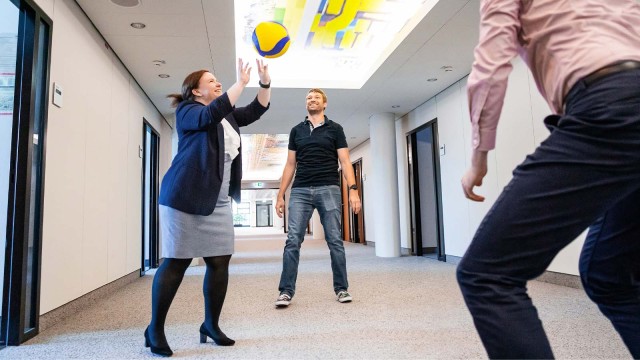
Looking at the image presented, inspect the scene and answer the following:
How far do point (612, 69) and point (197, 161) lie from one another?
1.52 metres

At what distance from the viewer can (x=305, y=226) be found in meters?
2.92

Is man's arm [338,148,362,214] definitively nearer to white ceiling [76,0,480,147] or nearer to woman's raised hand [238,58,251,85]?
woman's raised hand [238,58,251,85]

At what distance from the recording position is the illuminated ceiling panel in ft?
14.2

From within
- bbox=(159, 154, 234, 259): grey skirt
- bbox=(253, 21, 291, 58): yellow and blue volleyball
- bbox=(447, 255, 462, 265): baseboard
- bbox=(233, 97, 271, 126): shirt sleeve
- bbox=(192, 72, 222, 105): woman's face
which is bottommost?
bbox=(447, 255, 462, 265): baseboard

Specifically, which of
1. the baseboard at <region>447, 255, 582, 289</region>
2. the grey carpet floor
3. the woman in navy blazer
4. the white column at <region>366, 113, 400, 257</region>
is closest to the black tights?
the woman in navy blazer

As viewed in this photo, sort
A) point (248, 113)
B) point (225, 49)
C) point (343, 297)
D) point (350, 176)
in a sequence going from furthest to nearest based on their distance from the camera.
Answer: point (225, 49), point (350, 176), point (343, 297), point (248, 113)

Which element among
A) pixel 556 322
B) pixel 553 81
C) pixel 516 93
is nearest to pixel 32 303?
pixel 553 81

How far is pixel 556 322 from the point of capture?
2.29 m

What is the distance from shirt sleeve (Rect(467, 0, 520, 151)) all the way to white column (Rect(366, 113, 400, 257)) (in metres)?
6.00

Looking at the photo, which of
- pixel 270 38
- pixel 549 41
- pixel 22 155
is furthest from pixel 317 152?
pixel 549 41

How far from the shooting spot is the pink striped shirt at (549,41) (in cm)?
80

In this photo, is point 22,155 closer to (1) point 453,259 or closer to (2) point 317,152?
(2) point 317,152

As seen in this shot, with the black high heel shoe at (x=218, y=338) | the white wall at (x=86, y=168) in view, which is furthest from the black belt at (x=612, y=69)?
the white wall at (x=86, y=168)

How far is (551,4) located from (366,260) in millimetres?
5506
